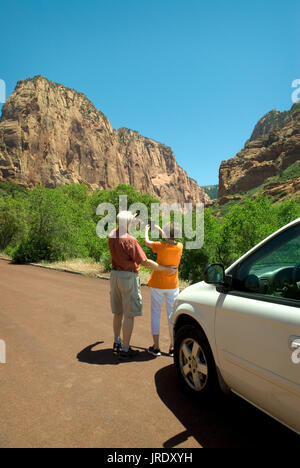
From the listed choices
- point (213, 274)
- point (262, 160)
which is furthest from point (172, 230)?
point (262, 160)

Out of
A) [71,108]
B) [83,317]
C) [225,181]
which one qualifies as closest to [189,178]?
[225,181]

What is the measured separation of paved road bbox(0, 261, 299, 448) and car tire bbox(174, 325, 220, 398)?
18 cm

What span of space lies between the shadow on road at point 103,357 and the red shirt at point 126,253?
126 centimetres

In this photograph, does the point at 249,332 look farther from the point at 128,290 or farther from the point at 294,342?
the point at 128,290

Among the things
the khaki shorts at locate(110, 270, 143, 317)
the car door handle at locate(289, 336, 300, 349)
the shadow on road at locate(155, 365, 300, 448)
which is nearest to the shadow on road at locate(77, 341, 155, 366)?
the khaki shorts at locate(110, 270, 143, 317)

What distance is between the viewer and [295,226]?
8.27 ft

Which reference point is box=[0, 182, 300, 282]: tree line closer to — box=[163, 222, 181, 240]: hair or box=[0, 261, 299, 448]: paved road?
box=[0, 261, 299, 448]: paved road

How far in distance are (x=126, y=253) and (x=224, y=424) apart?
220 cm

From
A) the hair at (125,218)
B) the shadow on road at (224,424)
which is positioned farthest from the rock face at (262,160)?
the shadow on road at (224,424)

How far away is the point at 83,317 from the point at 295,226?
17.0ft

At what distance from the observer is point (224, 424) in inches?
114

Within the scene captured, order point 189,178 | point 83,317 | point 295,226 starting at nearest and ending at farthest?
point 295,226, point 83,317, point 189,178

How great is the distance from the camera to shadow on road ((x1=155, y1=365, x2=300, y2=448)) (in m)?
2.66
